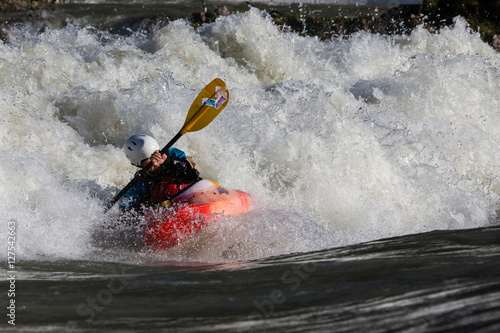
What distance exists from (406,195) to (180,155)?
2.54 meters

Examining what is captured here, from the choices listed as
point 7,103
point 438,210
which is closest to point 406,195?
point 438,210

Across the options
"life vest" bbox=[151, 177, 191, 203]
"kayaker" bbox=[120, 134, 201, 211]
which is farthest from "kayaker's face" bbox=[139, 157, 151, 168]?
"life vest" bbox=[151, 177, 191, 203]

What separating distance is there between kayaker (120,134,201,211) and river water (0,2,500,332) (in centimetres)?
33

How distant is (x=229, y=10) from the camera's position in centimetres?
1470

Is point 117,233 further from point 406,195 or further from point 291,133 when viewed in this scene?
point 406,195

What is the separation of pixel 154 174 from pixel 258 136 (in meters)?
1.98

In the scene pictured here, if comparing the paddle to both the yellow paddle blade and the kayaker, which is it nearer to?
the yellow paddle blade

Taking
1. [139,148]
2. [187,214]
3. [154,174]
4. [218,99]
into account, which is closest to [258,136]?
[218,99]

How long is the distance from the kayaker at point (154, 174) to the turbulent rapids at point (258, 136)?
1.20 ft

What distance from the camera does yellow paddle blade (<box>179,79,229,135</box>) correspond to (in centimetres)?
548

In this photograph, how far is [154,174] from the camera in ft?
15.6

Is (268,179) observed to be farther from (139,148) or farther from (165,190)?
(139,148)

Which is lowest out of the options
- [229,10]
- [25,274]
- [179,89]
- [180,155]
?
[25,274]

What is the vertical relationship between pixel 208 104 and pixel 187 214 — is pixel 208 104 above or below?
above
